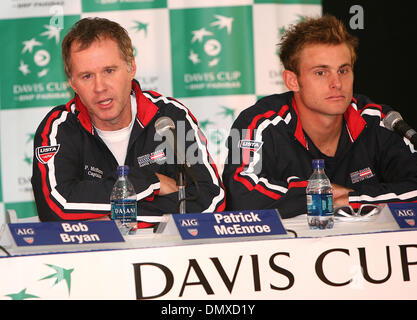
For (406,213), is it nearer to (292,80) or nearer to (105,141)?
(292,80)

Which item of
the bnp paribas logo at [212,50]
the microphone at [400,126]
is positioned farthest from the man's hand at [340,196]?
the bnp paribas logo at [212,50]

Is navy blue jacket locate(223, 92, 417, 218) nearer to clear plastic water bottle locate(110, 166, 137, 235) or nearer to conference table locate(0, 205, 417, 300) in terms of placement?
clear plastic water bottle locate(110, 166, 137, 235)

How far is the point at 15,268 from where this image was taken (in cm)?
149

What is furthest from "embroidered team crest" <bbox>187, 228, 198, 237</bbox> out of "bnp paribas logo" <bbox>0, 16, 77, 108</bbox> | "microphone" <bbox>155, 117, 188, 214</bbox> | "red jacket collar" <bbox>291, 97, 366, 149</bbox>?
"bnp paribas logo" <bbox>0, 16, 77, 108</bbox>

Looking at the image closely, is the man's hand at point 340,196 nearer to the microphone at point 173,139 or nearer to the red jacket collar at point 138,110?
the microphone at point 173,139

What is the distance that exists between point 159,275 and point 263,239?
0.31 meters

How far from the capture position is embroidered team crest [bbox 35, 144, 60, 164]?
7.99 ft

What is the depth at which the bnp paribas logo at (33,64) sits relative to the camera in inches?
138

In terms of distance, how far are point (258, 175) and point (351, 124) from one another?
1.87ft

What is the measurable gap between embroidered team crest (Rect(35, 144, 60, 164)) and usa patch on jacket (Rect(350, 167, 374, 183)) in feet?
4.45

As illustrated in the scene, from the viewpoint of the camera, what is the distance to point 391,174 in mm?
2688

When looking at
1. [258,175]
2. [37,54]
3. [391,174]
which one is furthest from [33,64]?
[391,174]
